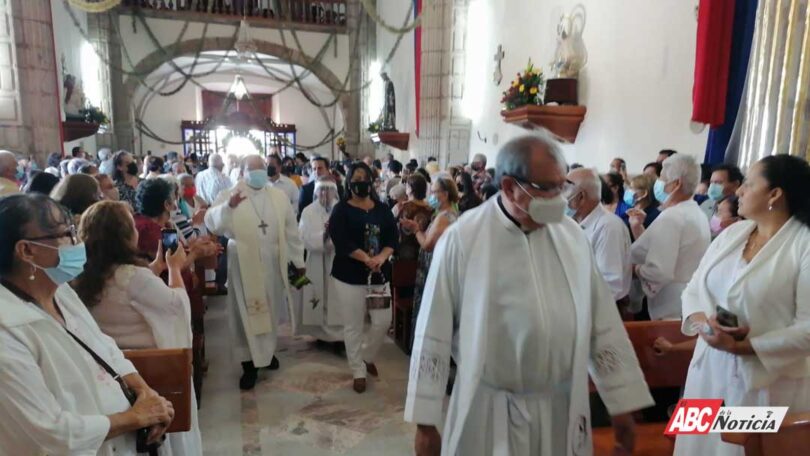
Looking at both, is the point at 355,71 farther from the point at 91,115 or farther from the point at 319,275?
the point at 319,275

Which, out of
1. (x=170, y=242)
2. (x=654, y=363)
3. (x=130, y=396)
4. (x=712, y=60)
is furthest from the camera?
(x=712, y=60)

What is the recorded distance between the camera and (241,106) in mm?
23531

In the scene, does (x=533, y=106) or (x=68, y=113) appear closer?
(x=533, y=106)

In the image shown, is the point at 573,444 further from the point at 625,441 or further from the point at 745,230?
the point at 745,230

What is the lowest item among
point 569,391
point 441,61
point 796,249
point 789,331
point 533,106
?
point 569,391

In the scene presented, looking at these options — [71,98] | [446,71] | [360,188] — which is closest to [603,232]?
[360,188]

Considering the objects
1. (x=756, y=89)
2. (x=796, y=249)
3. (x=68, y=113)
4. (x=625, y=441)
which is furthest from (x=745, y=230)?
(x=68, y=113)

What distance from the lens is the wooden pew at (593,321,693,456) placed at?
8.12 ft

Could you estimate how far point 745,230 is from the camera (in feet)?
7.18

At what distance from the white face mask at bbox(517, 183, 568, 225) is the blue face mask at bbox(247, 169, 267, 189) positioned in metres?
2.93

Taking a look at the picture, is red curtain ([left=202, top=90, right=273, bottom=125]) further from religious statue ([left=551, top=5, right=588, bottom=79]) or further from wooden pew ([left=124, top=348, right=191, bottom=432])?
wooden pew ([left=124, top=348, right=191, bottom=432])

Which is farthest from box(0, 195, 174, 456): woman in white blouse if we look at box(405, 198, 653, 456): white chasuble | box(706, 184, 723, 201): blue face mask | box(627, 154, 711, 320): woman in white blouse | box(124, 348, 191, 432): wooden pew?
box(706, 184, 723, 201): blue face mask

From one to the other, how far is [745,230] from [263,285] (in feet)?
10.6

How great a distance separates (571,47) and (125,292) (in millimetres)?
6524
